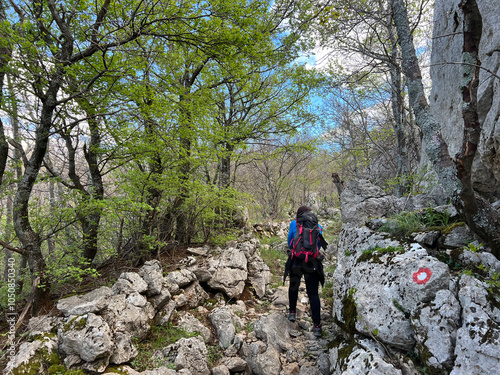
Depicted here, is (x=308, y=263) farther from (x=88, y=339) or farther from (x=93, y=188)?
(x=93, y=188)

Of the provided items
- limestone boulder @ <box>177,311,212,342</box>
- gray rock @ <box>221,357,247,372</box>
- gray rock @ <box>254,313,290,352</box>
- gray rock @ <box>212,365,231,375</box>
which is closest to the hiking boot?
gray rock @ <box>254,313,290,352</box>

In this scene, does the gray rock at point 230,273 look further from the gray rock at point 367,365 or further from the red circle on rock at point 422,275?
the red circle on rock at point 422,275

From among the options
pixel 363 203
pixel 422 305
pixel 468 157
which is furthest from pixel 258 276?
pixel 468 157

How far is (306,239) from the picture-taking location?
4348 millimetres

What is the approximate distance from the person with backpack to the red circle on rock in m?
1.79

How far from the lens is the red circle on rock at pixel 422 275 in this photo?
2.57 metres

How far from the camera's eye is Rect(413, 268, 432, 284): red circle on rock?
2.57 meters

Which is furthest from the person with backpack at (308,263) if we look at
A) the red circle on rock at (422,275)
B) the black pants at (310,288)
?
the red circle on rock at (422,275)

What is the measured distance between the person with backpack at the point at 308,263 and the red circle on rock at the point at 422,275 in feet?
5.89

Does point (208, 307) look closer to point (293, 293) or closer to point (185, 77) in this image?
point (293, 293)

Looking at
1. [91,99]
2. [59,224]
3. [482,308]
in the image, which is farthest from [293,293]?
[91,99]

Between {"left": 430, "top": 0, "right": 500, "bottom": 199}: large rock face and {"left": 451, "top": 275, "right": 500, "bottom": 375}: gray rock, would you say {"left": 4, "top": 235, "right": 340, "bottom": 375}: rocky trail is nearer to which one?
{"left": 451, "top": 275, "right": 500, "bottom": 375}: gray rock

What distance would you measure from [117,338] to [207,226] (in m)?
4.57

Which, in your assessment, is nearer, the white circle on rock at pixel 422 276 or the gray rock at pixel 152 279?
the white circle on rock at pixel 422 276
